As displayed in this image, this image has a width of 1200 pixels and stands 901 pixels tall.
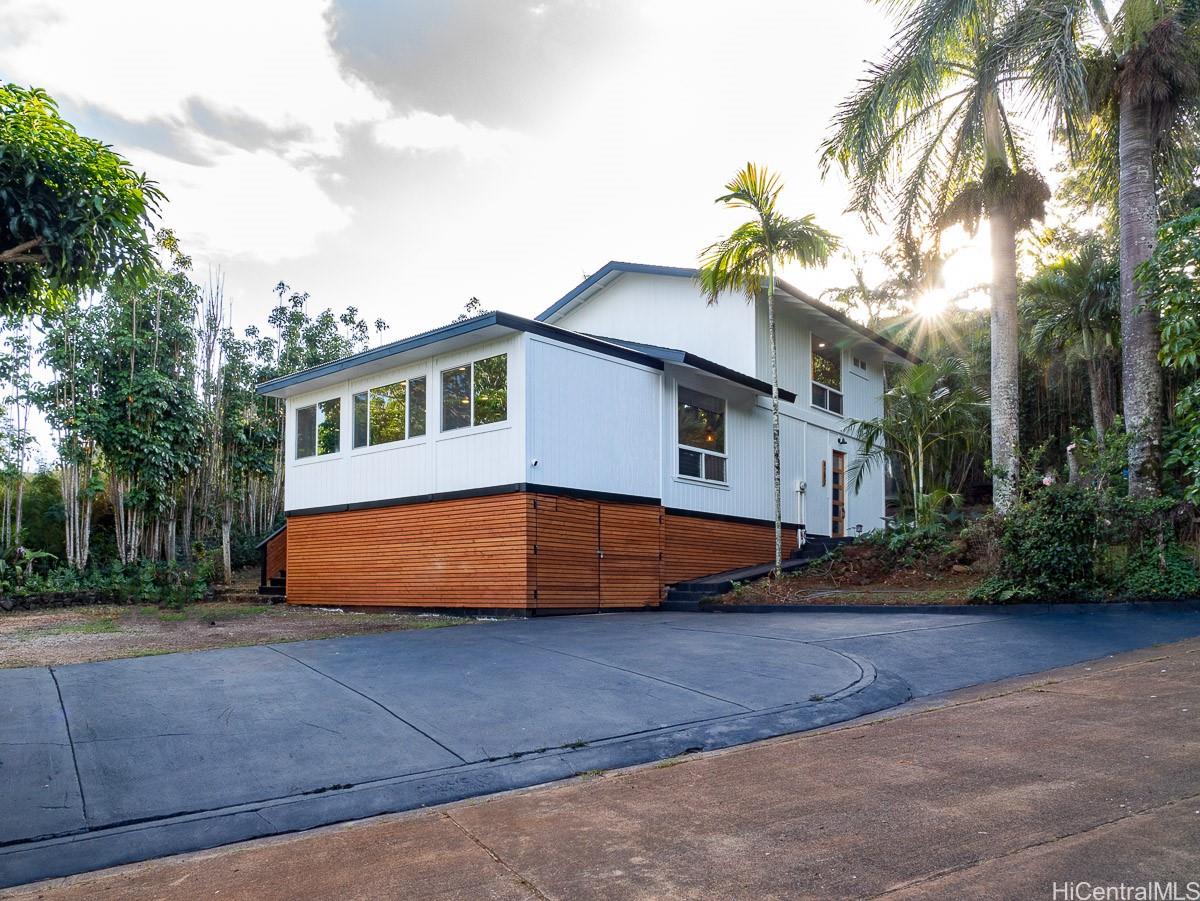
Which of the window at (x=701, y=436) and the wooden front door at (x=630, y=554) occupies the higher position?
the window at (x=701, y=436)

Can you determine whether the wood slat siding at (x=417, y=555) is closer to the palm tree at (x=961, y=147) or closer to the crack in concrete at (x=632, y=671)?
the crack in concrete at (x=632, y=671)

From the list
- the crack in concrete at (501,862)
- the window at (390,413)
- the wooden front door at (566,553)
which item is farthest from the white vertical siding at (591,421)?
the crack in concrete at (501,862)

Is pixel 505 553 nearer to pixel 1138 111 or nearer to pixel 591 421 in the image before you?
pixel 591 421

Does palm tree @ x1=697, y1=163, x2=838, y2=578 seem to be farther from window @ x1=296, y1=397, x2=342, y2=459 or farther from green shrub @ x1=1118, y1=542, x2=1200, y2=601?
window @ x1=296, y1=397, x2=342, y2=459

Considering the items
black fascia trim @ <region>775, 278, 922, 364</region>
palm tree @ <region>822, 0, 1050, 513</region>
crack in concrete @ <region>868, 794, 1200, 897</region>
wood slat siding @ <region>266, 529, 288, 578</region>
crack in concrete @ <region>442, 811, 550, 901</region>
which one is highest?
palm tree @ <region>822, 0, 1050, 513</region>

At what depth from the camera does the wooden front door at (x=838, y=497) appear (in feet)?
66.6

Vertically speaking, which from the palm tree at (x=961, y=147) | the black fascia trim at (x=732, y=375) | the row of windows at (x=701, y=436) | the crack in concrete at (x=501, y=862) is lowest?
the crack in concrete at (x=501, y=862)

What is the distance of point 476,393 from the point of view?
13.6 metres

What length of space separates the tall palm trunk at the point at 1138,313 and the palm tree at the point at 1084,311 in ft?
18.8

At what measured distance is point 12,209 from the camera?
5844mm

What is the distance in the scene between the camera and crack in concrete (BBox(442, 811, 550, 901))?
3400 mm

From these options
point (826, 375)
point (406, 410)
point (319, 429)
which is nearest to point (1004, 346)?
point (826, 375)

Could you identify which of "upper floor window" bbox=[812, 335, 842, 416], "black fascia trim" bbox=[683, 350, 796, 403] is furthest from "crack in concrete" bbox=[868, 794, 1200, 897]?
"upper floor window" bbox=[812, 335, 842, 416]

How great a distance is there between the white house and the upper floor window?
210 mm
